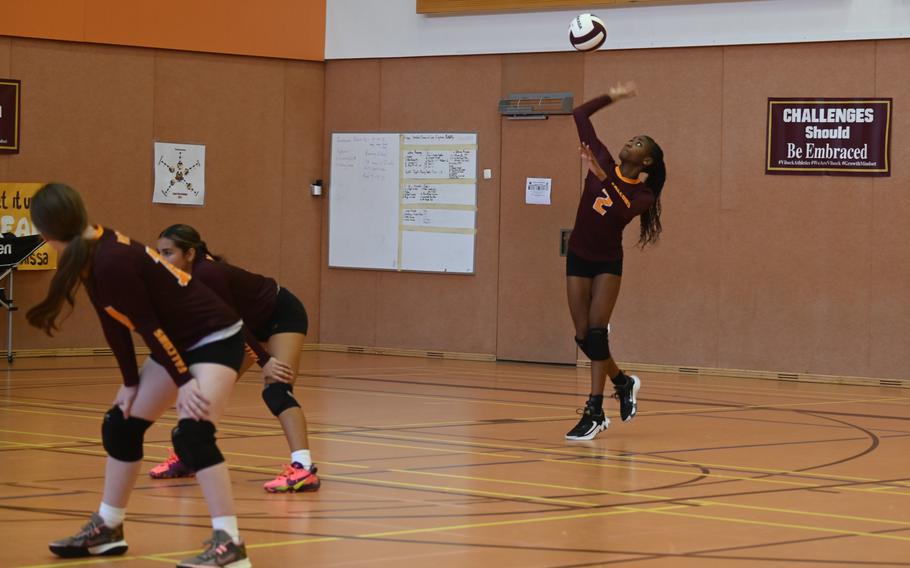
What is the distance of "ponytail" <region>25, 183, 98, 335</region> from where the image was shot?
442cm

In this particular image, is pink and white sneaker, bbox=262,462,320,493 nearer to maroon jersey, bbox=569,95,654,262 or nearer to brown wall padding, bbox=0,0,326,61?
maroon jersey, bbox=569,95,654,262

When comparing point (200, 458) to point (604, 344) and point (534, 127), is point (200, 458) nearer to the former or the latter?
point (604, 344)

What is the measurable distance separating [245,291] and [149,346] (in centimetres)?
201

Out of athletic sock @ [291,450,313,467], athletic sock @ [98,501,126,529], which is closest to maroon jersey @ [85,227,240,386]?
athletic sock @ [98,501,126,529]

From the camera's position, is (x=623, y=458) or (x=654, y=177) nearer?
(x=623, y=458)

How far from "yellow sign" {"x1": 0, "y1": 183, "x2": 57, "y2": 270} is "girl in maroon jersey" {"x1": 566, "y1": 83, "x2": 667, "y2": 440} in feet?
22.6

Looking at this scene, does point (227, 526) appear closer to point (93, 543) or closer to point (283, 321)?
point (93, 543)

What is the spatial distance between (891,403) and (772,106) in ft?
11.3

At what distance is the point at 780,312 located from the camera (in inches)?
528

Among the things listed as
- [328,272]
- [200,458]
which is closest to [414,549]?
[200,458]

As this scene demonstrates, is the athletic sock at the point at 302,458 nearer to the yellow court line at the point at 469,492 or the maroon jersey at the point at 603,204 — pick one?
the yellow court line at the point at 469,492

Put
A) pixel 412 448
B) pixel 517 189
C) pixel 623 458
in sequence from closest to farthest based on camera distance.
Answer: pixel 623 458
pixel 412 448
pixel 517 189

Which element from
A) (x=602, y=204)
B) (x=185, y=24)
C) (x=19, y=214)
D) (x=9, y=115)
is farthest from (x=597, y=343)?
(x=185, y=24)

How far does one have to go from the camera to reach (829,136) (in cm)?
1317
